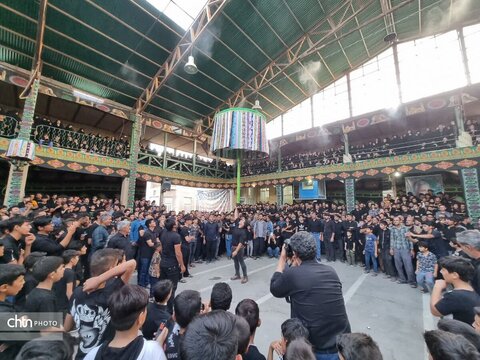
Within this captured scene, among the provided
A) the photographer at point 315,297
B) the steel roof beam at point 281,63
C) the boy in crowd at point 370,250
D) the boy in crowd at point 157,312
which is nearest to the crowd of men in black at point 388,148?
the steel roof beam at point 281,63

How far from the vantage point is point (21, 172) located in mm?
7926

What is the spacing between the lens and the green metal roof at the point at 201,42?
7.68 meters


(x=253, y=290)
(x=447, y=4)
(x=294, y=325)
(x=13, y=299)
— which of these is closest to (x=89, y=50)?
(x=13, y=299)

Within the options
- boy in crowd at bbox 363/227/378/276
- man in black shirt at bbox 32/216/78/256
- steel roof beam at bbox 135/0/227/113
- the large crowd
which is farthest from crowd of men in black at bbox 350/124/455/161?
man in black shirt at bbox 32/216/78/256

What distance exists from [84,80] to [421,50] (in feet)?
59.1

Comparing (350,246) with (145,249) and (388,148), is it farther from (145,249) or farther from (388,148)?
(388,148)

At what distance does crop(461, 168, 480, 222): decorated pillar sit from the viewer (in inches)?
330

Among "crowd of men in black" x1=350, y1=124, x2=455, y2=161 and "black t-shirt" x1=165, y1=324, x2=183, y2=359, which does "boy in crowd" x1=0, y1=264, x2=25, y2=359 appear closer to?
"black t-shirt" x1=165, y1=324, x2=183, y2=359

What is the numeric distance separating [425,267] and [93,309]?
5749 mm

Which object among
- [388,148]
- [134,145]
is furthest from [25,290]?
[388,148]

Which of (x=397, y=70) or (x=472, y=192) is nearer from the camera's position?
(x=472, y=192)

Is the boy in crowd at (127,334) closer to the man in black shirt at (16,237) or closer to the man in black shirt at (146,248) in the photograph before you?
the man in black shirt at (16,237)

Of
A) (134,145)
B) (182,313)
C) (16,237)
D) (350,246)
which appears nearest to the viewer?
(182,313)

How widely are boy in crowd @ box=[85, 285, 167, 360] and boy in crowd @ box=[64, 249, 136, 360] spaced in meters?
0.58
